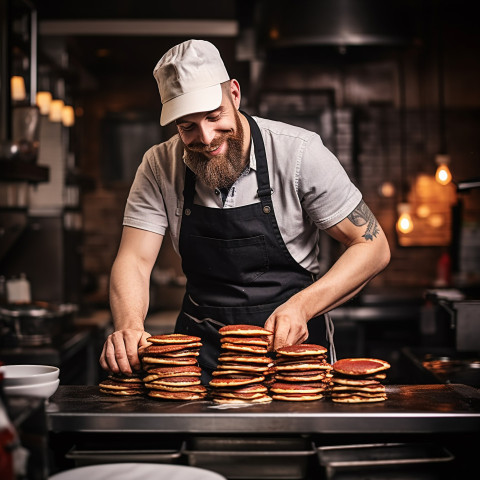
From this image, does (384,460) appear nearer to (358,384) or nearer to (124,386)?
(358,384)

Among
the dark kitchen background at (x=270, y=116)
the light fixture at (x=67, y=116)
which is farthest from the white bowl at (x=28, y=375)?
the light fixture at (x=67, y=116)

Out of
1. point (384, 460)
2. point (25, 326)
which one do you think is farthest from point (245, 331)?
point (25, 326)

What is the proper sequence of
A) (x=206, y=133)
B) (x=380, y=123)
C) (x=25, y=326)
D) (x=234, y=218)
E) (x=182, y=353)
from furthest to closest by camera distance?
(x=380, y=123) < (x=25, y=326) < (x=234, y=218) < (x=206, y=133) < (x=182, y=353)

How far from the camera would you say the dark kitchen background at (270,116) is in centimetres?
423

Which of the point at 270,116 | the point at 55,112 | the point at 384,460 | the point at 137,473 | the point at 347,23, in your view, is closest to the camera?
the point at 137,473

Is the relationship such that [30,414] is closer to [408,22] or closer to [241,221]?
[241,221]

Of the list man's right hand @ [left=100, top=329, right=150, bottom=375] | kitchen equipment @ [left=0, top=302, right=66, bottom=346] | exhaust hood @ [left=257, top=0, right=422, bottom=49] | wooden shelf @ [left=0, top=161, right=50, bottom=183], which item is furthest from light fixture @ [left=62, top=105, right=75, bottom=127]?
man's right hand @ [left=100, top=329, right=150, bottom=375]

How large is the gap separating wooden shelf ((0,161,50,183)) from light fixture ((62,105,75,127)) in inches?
40.5

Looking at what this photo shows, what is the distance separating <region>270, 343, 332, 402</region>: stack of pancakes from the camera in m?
1.99

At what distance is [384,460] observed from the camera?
69.8 inches

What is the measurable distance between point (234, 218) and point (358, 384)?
904mm

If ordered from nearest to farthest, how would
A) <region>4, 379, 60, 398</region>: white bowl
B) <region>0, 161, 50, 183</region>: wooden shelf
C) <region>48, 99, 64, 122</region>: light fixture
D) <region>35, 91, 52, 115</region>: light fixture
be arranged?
<region>4, 379, 60, 398</region>: white bowl → <region>0, 161, 50, 183</region>: wooden shelf → <region>35, 91, 52, 115</region>: light fixture → <region>48, 99, 64, 122</region>: light fixture

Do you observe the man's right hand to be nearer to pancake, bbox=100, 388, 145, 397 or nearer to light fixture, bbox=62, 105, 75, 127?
pancake, bbox=100, 388, 145, 397

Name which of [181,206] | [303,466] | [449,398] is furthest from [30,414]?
[181,206]
